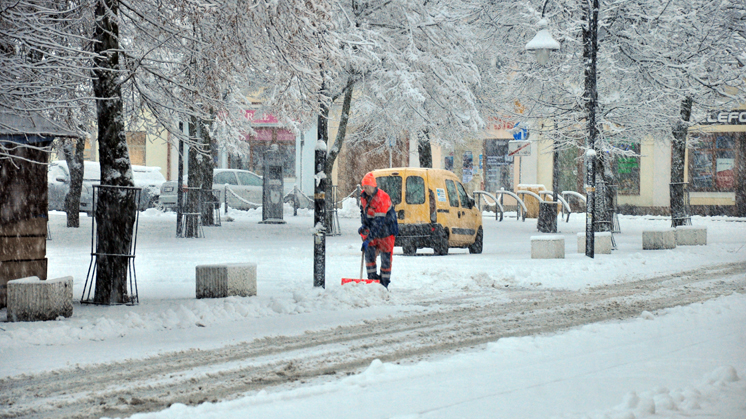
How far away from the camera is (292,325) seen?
9180 millimetres

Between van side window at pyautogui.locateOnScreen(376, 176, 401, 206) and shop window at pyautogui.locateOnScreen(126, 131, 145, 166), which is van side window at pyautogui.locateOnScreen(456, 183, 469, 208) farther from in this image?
shop window at pyautogui.locateOnScreen(126, 131, 145, 166)

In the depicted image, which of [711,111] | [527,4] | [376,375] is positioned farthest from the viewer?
→ [711,111]

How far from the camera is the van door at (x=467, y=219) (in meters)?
18.2

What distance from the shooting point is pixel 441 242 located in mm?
17781

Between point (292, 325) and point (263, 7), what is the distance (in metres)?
3.75

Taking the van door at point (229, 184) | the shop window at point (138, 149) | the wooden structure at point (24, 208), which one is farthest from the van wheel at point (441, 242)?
the shop window at point (138, 149)

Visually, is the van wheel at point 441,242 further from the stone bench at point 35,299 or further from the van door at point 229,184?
the van door at point 229,184

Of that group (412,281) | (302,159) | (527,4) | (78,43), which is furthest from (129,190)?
(302,159)

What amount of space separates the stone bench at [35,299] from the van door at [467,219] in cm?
1042

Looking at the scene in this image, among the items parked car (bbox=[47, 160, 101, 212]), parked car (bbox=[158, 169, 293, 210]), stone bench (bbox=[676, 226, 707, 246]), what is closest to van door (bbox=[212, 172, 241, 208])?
parked car (bbox=[158, 169, 293, 210])

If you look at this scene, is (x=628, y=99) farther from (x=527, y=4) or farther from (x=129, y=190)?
(x=129, y=190)

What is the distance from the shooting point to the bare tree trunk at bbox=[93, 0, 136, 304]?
10.2 m

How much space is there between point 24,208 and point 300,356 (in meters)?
4.85

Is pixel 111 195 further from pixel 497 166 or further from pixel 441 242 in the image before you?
pixel 497 166
